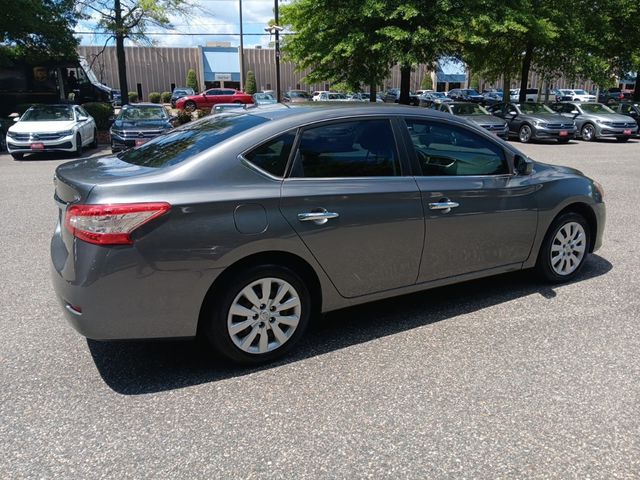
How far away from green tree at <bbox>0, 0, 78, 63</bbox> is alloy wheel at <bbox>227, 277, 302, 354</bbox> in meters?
20.1

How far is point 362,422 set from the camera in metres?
2.83

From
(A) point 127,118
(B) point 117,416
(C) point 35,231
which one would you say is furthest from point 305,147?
(A) point 127,118

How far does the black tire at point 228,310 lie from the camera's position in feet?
10.4

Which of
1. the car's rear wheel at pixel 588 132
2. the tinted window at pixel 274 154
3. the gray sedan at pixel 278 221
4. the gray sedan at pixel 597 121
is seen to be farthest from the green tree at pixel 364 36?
the tinted window at pixel 274 154

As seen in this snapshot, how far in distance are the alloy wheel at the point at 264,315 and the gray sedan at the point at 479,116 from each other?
54.5 feet

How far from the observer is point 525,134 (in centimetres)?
2011

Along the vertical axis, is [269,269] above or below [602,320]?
Result: above

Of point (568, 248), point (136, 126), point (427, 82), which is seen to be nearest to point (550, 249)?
point (568, 248)

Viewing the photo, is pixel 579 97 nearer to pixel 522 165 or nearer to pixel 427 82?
pixel 427 82

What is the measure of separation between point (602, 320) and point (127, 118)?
14696 millimetres

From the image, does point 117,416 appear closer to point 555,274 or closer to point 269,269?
point 269,269

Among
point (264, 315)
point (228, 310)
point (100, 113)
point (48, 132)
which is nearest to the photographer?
point (228, 310)

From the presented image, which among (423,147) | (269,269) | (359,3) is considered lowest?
(269,269)

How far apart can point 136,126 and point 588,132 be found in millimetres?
17157
